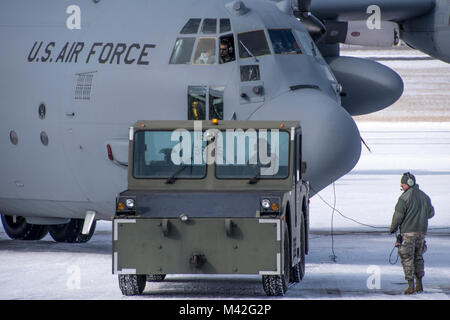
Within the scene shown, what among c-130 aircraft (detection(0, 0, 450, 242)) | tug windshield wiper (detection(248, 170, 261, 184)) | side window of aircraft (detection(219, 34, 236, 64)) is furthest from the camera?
side window of aircraft (detection(219, 34, 236, 64))

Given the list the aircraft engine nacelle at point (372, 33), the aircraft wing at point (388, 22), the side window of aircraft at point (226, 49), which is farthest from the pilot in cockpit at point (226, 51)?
the aircraft engine nacelle at point (372, 33)

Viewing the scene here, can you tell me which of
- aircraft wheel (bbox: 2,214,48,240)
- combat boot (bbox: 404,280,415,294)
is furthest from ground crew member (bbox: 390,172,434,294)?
aircraft wheel (bbox: 2,214,48,240)

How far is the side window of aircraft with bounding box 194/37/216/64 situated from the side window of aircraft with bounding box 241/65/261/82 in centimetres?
50

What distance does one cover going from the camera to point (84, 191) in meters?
17.5

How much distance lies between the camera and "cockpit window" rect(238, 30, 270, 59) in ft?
54.9

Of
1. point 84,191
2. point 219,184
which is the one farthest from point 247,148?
point 84,191

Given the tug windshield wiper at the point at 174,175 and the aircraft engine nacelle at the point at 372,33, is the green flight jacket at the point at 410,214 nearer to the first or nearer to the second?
the tug windshield wiper at the point at 174,175

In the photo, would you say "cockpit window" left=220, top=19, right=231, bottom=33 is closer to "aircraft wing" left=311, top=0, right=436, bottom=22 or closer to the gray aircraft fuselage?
the gray aircraft fuselage

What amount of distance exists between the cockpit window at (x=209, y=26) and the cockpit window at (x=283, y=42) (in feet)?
2.88

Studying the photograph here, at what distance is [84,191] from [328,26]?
8.26m

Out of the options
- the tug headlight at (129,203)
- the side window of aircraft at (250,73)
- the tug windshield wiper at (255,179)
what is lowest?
the tug headlight at (129,203)

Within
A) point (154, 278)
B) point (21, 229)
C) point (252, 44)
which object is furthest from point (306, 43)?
point (21, 229)

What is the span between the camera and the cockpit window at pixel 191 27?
16.9 meters
